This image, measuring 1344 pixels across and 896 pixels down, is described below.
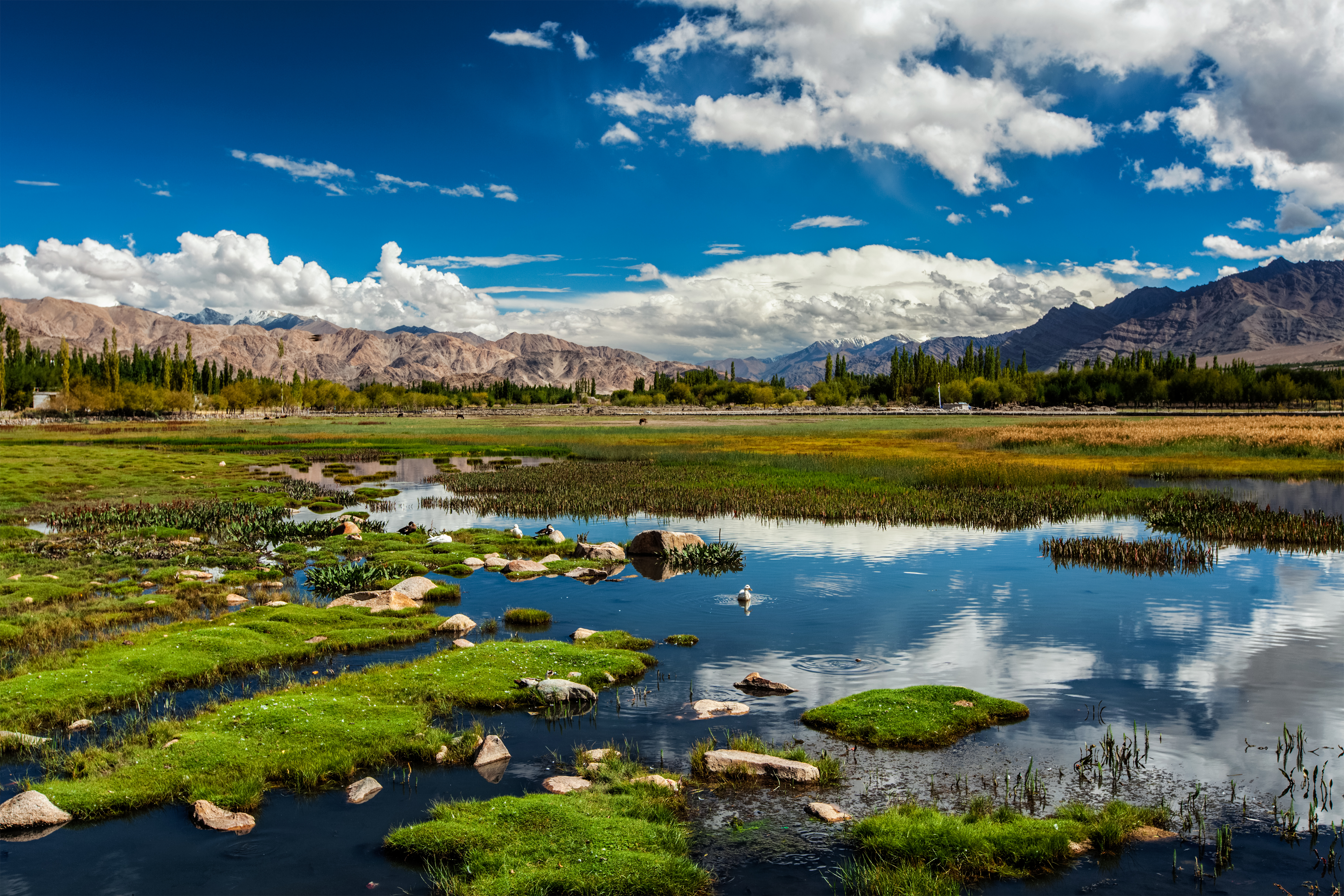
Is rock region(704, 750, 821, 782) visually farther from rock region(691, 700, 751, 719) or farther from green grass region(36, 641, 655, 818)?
green grass region(36, 641, 655, 818)

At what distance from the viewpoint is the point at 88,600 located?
22.1m

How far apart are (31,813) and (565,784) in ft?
23.1

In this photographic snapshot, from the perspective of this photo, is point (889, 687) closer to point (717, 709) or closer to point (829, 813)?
point (717, 709)

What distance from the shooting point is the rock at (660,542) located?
29797mm

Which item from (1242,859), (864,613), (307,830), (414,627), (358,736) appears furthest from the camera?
(864,613)

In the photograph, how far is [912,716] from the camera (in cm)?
1398

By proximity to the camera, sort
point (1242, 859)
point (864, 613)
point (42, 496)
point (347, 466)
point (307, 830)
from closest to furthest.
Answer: point (1242, 859) < point (307, 830) < point (864, 613) < point (42, 496) < point (347, 466)

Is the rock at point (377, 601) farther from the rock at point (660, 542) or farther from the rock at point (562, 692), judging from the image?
the rock at point (660, 542)

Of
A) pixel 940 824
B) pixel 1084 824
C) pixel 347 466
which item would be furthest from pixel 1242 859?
pixel 347 466

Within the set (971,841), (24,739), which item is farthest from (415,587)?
(971,841)

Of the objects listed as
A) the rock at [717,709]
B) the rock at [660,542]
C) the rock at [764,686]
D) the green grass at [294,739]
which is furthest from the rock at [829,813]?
the rock at [660,542]

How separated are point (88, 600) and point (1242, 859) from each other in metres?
26.5

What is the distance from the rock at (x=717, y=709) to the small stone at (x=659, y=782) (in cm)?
281

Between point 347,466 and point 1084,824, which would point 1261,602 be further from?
point 347,466
